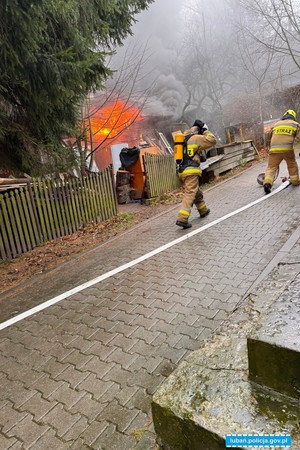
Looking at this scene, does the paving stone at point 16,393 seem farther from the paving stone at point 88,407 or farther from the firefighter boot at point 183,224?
the firefighter boot at point 183,224

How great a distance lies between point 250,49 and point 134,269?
22.6 m

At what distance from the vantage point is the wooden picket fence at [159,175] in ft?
32.8

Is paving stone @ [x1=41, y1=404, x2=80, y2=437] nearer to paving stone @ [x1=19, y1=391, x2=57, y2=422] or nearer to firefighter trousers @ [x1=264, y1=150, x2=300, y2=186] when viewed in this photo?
paving stone @ [x1=19, y1=391, x2=57, y2=422]

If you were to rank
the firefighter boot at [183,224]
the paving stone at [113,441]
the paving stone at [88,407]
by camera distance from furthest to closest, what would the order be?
the firefighter boot at [183,224] → the paving stone at [88,407] → the paving stone at [113,441]

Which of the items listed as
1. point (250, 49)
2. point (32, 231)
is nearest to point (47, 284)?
point (32, 231)

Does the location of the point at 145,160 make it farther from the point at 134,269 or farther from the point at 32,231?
the point at 134,269

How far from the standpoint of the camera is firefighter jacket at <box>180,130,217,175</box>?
627 cm

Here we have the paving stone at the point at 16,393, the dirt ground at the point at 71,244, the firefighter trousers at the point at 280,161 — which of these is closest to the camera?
the paving stone at the point at 16,393

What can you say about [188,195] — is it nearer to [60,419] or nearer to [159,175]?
[159,175]

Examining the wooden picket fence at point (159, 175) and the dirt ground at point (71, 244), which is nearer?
the dirt ground at point (71, 244)

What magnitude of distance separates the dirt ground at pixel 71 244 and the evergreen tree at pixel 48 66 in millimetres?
1716

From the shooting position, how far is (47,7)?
4059mm

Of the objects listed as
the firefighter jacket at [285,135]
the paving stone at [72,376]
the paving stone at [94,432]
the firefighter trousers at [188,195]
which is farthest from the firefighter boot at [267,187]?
the paving stone at [94,432]

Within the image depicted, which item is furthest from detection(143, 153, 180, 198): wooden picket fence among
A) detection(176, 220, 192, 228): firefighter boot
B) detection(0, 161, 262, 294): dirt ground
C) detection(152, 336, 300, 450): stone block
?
detection(152, 336, 300, 450): stone block
